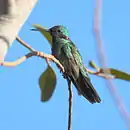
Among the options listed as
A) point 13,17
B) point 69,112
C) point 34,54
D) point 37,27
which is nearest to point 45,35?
point 37,27

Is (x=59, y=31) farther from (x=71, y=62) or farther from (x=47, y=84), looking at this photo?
(x=47, y=84)

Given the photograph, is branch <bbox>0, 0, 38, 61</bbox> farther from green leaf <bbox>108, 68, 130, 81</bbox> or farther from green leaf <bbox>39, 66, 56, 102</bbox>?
green leaf <bbox>39, 66, 56, 102</bbox>

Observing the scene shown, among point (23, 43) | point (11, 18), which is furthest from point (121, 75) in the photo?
point (11, 18)

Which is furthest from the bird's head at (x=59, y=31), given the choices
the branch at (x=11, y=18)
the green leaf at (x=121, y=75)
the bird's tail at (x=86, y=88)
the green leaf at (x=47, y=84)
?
the branch at (x=11, y=18)

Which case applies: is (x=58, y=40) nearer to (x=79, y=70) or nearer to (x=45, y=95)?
(x=79, y=70)

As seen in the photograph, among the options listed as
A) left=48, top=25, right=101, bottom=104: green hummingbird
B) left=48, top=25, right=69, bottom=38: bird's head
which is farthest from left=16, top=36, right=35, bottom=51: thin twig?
left=48, top=25, right=69, bottom=38: bird's head
